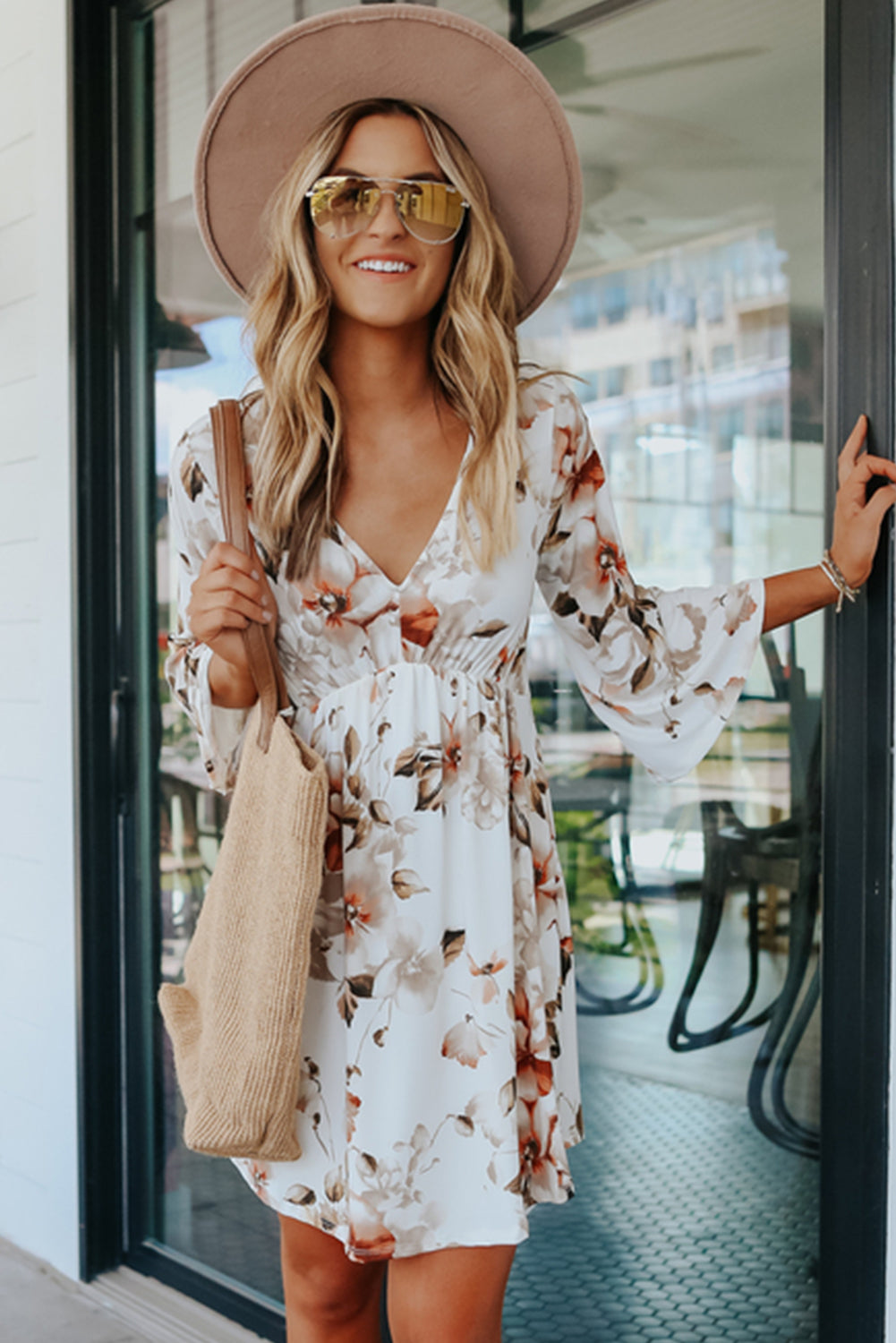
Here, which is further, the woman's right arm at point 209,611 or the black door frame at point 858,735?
the black door frame at point 858,735

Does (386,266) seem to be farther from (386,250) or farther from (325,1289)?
(325,1289)

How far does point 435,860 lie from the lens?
1.36 metres

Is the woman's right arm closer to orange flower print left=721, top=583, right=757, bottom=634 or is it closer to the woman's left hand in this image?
orange flower print left=721, top=583, right=757, bottom=634

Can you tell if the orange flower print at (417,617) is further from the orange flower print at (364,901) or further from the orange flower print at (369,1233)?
the orange flower print at (369,1233)

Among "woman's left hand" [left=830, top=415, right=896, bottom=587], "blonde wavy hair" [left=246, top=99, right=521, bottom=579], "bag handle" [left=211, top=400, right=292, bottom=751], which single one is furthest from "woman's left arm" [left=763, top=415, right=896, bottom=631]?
"bag handle" [left=211, top=400, right=292, bottom=751]

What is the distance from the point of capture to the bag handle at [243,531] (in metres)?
1.34

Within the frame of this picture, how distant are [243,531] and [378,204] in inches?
14.9

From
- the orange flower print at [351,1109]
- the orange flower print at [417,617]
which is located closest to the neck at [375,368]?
the orange flower print at [417,617]

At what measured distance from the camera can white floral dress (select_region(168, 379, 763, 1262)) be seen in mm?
1354

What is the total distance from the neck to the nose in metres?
0.12

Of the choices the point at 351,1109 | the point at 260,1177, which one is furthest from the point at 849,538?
the point at 260,1177

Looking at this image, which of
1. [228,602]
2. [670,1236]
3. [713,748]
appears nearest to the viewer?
[228,602]

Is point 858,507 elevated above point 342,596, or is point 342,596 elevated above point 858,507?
point 858,507

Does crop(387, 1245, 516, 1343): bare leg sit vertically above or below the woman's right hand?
below
